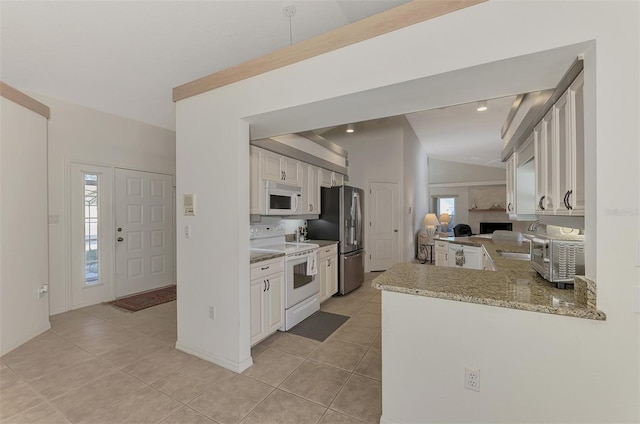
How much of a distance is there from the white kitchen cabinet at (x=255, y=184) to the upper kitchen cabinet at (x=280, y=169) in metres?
0.08

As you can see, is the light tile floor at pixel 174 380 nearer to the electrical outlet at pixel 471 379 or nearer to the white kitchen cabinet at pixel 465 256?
the electrical outlet at pixel 471 379

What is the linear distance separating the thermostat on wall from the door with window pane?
8.05 feet

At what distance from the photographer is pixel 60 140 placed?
12.2ft

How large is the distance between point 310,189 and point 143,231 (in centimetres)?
294

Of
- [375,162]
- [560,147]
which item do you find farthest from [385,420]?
[375,162]

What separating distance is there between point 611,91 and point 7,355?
489 centimetres

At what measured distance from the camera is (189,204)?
2.66m

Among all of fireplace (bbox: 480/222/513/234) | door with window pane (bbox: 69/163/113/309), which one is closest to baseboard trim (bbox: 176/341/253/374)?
door with window pane (bbox: 69/163/113/309)

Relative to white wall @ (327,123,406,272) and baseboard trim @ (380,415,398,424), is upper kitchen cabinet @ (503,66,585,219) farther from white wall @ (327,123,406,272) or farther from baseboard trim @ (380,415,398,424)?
white wall @ (327,123,406,272)

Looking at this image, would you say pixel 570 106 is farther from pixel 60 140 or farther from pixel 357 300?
pixel 60 140

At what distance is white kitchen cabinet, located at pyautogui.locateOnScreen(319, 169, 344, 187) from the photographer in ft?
15.8

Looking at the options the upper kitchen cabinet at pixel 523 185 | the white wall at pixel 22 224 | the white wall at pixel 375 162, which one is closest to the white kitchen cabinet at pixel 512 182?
the upper kitchen cabinet at pixel 523 185

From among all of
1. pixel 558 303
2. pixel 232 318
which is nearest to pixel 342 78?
pixel 558 303

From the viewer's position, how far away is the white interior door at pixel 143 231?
14.4 feet
